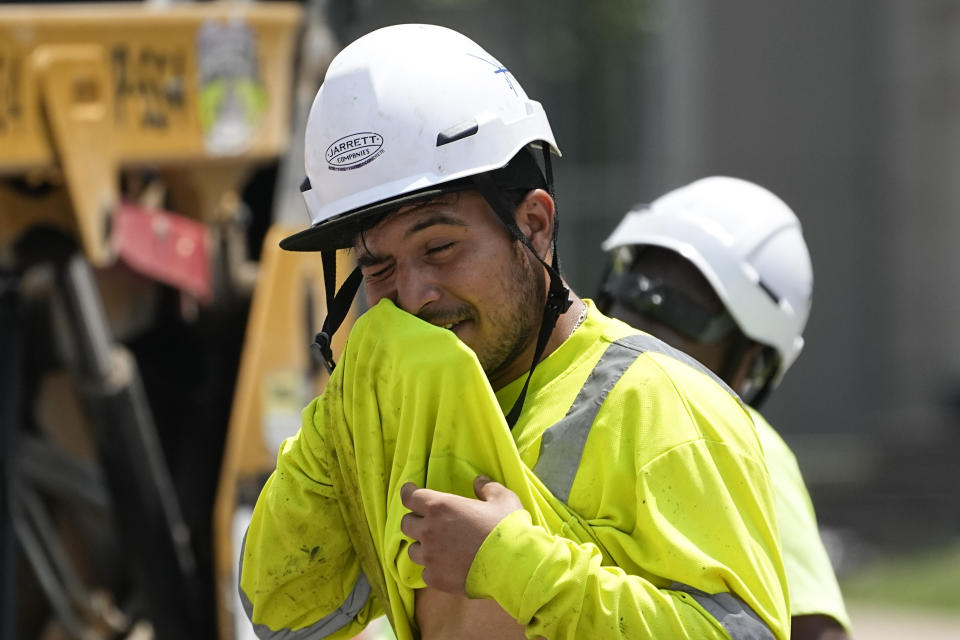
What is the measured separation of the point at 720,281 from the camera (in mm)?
3324

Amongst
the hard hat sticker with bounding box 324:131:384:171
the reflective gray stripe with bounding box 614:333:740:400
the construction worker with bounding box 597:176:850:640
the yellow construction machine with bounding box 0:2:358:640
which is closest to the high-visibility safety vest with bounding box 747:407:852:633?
the construction worker with bounding box 597:176:850:640

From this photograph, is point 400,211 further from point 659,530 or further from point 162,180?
point 162,180

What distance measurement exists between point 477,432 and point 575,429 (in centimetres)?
14

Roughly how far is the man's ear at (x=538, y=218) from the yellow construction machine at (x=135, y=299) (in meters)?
2.16

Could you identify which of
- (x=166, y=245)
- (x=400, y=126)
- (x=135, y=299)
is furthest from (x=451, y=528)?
(x=135, y=299)

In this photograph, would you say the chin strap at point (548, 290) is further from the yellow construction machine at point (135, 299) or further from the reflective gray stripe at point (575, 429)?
the yellow construction machine at point (135, 299)

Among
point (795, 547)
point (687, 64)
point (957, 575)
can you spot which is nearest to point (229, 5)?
point (795, 547)

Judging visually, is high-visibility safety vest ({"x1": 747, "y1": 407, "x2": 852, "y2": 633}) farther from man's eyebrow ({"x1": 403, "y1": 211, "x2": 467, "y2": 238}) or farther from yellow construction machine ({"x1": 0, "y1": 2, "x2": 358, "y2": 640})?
yellow construction machine ({"x1": 0, "y1": 2, "x2": 358, "y2": 640})

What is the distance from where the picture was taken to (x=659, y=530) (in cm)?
197

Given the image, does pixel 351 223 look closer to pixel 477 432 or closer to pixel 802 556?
pixel 477 432

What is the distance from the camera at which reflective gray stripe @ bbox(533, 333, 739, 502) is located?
2090mm

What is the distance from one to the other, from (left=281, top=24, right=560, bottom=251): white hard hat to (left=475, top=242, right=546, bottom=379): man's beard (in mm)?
162

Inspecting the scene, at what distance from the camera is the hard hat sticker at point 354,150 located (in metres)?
2.17

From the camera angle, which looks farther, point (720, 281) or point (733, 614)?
point (720, 281)
